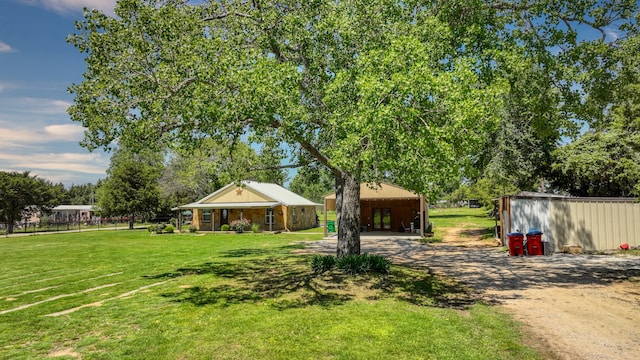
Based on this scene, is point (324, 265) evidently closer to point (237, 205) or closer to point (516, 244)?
point (516, 244)

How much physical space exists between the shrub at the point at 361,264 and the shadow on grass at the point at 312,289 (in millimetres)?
321

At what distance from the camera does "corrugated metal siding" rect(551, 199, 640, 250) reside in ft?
61.1

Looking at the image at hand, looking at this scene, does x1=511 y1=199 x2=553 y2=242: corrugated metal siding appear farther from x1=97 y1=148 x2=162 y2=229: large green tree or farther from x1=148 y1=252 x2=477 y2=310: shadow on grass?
x1=97 y1=148 x2=162 y2=229: large green tree

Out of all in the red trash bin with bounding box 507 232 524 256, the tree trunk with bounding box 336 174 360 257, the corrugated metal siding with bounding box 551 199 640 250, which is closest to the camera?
the tree trunk with bounding box 336 174 360 257

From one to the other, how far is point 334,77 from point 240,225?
88.2 ft

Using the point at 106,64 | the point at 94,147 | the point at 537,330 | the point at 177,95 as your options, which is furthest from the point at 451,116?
the point at 94,147

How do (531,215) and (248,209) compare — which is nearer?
(531,215)

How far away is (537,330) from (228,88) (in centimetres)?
883

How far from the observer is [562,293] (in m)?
10.2

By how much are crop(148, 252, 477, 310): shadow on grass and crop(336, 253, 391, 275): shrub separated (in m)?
0.32

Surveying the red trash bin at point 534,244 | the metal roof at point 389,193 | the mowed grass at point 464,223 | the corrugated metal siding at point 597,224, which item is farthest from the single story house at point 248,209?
the corrugated metal siding at point 597,224

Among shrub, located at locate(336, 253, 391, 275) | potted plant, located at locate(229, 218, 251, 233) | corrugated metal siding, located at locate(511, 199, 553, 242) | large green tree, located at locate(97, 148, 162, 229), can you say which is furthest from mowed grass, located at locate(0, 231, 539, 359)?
large green tree, located at locate(97, 148, 162, 229)

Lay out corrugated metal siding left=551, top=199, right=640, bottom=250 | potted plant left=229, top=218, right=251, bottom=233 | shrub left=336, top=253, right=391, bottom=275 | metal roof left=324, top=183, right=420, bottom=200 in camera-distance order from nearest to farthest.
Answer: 1. shrub left=336, top=253, right=391, bottom=275
2. corrugated metal siding left=551, top=199, right=640, bottom=250
3. metal roof left=324, top=183, right=420, bottom=200
4. potted plant left=229, top=218, right=251, bottom=233

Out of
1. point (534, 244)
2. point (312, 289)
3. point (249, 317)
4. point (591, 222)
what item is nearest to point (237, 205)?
point (534, 244)
